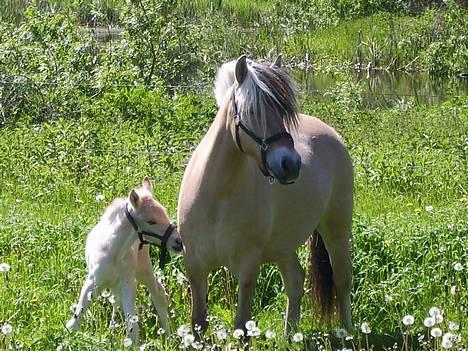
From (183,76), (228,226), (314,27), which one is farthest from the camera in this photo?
(314,27)

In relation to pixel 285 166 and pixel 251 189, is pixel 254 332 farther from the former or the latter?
pixel 251 189

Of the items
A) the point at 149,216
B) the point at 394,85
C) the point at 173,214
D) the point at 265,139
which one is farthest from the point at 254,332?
the point at 394,85

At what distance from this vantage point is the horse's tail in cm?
658

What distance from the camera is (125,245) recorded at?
5.95 m

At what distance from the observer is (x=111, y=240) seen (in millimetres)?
5941

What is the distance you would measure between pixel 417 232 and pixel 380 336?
117cm

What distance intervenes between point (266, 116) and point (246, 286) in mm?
993

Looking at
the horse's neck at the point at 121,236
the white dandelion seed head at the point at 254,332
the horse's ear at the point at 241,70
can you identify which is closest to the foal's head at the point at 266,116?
the horse's ear at the point at 241,70

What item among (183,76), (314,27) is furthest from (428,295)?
(314,27)

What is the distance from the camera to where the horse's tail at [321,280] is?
21.6 ft

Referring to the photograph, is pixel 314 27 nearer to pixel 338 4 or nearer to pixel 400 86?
pixel 338 4

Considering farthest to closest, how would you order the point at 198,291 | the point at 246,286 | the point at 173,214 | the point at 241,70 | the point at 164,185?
the point at 164,185 → the point at 173,214 → the point at 198,291 → the point at 246,286 → the point at 241,70

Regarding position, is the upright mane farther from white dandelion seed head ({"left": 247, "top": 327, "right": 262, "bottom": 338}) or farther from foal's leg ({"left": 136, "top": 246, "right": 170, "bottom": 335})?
foal's leg ({"left": 136, "top": 246, "right": 170, "bottom": 335})

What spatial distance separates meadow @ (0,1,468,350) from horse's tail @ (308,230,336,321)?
5.2 inches
